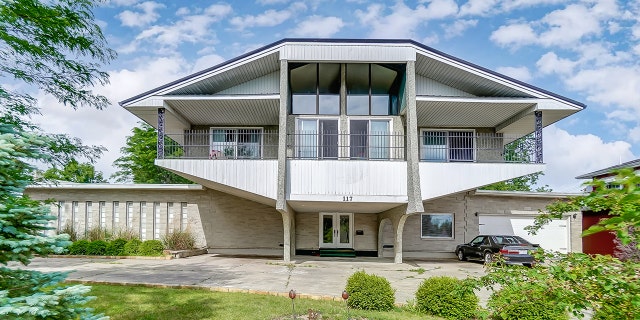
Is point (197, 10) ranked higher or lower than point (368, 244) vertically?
higher

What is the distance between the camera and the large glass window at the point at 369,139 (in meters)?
17.1

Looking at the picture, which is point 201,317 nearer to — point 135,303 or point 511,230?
point 135,303

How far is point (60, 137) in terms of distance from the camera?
8.41 metres

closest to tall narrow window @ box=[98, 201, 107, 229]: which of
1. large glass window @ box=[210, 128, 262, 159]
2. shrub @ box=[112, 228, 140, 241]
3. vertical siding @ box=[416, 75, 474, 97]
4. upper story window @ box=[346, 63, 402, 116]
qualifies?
shrub @ box=[112, 228, 140, 241]

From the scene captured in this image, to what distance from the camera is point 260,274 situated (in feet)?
41.7

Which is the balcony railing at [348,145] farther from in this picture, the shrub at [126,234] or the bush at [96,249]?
the bush at [96,249]

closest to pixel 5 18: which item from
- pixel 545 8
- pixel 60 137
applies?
pixel 60 137

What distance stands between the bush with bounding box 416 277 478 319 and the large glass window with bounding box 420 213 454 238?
13057 mm

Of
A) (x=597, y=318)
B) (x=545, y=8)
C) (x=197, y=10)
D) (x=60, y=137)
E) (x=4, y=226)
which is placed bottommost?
(x=597, y=318)

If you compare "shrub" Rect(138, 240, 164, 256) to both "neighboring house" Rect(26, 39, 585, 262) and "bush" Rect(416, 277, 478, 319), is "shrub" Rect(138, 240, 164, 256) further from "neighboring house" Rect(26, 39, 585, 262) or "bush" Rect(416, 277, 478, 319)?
"bush" Rect(416, 277, 478, 319)

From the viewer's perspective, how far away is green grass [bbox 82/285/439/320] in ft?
24.2

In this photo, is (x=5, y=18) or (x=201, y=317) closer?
(x=5, y=18)

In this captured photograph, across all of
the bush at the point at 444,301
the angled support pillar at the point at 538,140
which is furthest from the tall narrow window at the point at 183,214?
the angled support pillar at the point at 538,140

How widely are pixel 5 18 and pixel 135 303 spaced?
18.5 feet
